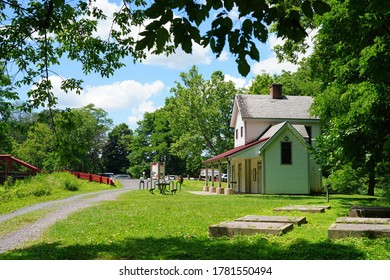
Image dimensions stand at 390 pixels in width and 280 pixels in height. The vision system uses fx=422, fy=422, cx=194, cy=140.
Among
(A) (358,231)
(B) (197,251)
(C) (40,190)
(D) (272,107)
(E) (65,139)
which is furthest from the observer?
(D) (272,107)

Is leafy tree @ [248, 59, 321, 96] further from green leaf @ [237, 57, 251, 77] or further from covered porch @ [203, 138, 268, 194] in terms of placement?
green leaf @ [237, 57, 251, 77]

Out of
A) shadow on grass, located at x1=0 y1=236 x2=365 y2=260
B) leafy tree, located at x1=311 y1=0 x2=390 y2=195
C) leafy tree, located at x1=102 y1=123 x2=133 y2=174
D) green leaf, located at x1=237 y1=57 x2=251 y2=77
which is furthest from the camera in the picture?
leafy tree, located at x1=102 y1=123 x2=133 y2=174

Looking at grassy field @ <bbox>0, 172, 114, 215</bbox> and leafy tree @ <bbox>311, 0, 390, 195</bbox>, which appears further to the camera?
grassy field @ <bbox>0, 172, 114, 215</bbox>

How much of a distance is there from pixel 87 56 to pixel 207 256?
281 inches

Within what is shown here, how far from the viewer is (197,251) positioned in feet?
23.9

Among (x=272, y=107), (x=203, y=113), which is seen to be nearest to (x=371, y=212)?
(x=272, y=107)

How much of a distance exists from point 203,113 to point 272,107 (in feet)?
43.3

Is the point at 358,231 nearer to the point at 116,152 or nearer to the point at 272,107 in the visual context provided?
the point at 272,107

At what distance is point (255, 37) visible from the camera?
4.68 metres

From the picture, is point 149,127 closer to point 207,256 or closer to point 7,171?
point 7,171

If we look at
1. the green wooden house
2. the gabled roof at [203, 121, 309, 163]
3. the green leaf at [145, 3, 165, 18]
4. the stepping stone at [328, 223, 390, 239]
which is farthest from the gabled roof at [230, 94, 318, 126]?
the green leaf at [145, 3, 165, 18]

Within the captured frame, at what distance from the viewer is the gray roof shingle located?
114 feet

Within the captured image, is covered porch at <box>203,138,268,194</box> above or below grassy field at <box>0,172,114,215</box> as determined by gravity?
above

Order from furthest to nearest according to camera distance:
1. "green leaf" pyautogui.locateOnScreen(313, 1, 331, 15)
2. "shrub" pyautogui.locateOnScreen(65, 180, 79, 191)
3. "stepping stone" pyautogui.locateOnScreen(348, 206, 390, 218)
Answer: "shrub" pyautogui.locateOnScreen(65, 180, 79, 191)
"stepping stone" pyautogui.locateOnScreen(348, 206, 390, 218)
"green leaf" pyautogui.locateOnScreen(313, 1, 331, 15)
